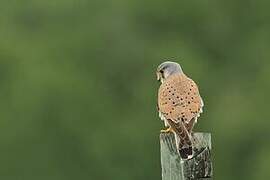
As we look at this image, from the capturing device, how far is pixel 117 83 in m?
22.2

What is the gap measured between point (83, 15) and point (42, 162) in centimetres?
275

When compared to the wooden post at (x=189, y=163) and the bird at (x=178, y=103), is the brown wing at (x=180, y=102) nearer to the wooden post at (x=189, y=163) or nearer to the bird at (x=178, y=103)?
the bird at (x=178, y=103)

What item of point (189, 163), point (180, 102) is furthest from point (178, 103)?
point (189, 163)

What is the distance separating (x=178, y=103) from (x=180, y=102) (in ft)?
0.04

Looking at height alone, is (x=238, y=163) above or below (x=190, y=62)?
below

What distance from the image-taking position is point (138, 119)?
21.7 m

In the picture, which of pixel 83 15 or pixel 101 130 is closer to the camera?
pixel 101 130

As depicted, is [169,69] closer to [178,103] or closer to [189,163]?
[178,103]

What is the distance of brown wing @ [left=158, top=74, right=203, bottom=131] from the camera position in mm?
7242

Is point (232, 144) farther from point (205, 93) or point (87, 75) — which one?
point (87, 75)

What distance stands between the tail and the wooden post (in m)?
0.02

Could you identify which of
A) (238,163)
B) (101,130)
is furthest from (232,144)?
(101,130)

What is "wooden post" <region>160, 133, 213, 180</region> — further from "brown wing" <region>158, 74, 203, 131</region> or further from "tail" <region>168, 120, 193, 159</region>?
"brown wing" <region>158, 74, 203, 131</region>

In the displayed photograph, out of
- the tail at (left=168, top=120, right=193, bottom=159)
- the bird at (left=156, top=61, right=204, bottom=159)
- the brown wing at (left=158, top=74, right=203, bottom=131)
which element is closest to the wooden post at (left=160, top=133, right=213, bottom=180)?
the tail at (left=168, top=120, right=193, bottom=159)
